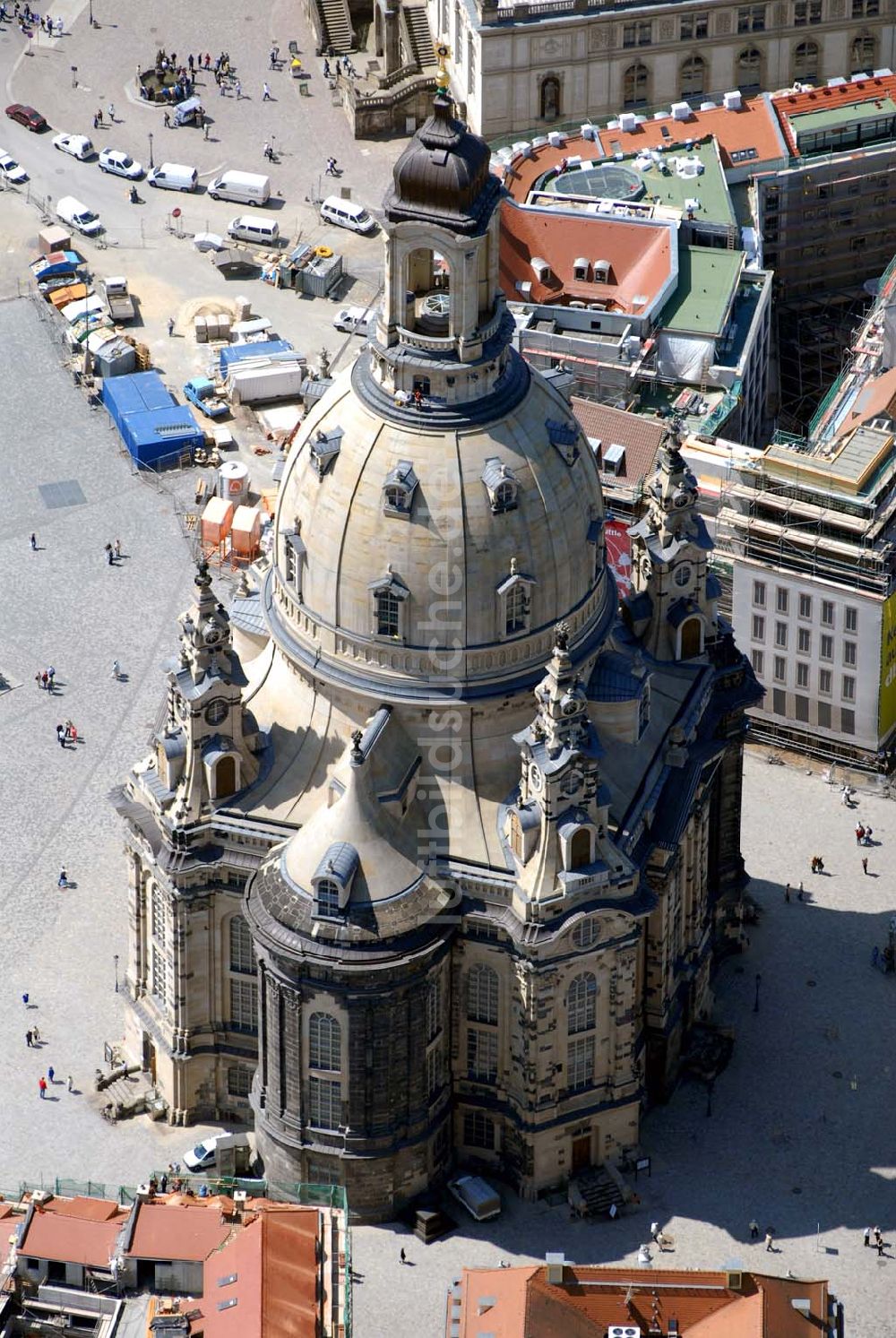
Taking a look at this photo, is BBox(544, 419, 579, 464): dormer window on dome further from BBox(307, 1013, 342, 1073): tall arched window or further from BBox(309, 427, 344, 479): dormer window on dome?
BBox(307, 1013, 342, 1073): tall arched window

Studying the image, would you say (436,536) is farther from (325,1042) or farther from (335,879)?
(325,1042)

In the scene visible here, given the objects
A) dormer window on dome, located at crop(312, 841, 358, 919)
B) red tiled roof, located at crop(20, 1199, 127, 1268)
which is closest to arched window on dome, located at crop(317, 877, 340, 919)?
dormer window on dome, located at crop(312, 841, 358, 919)

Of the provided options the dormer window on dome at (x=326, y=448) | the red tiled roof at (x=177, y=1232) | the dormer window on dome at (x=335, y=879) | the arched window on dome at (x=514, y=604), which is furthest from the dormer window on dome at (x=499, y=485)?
the red tiled roof at (x=177, y=1232)

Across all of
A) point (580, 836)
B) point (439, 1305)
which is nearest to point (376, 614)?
point (580, 836)

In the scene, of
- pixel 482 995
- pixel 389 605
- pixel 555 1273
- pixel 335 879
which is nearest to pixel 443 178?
pixel 389 605

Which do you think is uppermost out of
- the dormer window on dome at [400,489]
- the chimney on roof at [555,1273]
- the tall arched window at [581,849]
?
the dormer window on dome at [400,489]

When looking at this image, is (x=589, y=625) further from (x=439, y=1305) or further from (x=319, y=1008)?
(x=439, y=1305)

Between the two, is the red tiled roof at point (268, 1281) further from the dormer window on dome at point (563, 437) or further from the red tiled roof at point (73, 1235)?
the dormer window on dome at point (563, 437)
